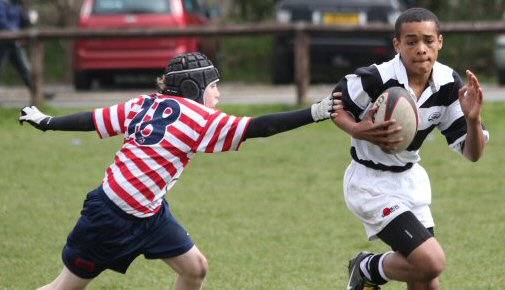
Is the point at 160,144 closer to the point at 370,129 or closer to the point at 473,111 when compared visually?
the point at 370,129

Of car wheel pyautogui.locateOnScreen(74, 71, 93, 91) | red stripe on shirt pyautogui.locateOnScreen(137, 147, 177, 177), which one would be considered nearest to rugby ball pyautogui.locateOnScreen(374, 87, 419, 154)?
red stripe on shirt pyautogui.locateOnScreen(137, 147, 177, 177)

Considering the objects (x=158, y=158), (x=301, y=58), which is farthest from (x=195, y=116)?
(x=301, y=58)

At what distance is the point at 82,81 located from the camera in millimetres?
18469

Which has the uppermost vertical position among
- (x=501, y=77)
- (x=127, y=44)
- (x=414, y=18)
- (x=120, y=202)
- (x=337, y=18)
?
(x=414, y=18)

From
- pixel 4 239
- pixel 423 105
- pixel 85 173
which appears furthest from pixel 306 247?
pixel 85 173

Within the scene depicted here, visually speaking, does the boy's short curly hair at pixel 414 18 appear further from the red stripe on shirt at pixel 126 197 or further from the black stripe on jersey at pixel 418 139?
the red stripe on shirt at pixel 126 197

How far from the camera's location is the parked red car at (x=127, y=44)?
17766 mm

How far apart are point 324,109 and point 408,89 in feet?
1.81

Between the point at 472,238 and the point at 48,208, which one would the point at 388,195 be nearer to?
the point at 472,238

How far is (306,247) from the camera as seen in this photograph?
27.7 ft

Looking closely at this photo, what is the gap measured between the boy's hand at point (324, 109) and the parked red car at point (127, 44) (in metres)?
11.9

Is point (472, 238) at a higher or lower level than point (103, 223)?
lower

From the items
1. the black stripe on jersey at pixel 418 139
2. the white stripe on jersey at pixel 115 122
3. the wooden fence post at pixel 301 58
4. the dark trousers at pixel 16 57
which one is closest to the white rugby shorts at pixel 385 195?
the black stripe on jersey at pixel 418 139

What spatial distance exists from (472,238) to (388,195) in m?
2.79
